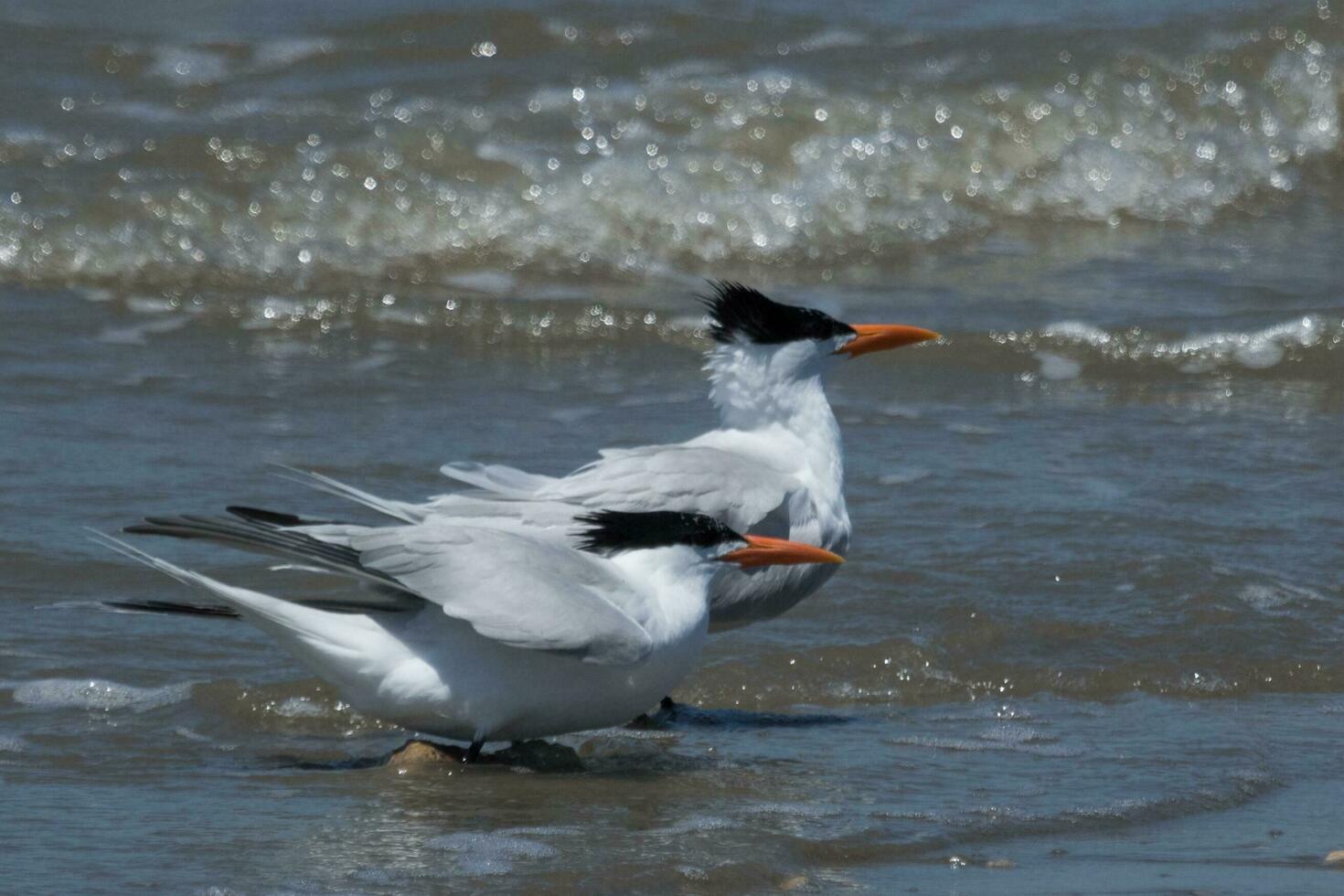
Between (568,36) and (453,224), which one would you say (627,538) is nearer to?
(453,224)

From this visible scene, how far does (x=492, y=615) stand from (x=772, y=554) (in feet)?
2.35

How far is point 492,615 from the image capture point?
4.04m

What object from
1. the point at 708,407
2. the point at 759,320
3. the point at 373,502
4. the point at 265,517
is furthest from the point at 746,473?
the point at 708,407

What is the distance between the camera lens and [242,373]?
25.7 feet

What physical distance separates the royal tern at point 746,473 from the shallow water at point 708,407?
0.33 m

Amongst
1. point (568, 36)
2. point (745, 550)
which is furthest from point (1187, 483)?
point (568, 36)

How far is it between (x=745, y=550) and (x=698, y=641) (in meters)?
0.23

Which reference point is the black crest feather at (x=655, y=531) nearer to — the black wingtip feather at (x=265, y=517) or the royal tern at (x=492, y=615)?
the royal tern at (x=492, y=615)

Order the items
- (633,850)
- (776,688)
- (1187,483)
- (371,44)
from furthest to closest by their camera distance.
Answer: (371,44), (1187,483), (776,688), (633,850)

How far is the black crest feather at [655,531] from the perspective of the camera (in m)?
4.37

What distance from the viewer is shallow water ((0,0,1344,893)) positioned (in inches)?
156

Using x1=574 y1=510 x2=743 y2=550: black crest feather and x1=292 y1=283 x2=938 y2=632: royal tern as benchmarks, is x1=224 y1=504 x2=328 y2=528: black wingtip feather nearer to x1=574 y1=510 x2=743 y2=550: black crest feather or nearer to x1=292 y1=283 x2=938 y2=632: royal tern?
x1=292 y1=283 x2=938 y2=632: royal tern

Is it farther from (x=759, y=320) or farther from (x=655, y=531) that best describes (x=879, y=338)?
(x=655, y=531)

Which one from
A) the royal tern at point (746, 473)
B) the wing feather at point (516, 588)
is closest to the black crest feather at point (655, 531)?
the wing feather at point (516, 588)
